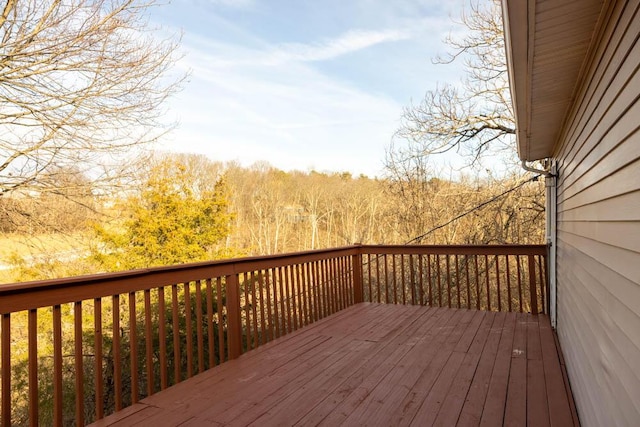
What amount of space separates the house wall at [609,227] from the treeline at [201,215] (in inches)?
239

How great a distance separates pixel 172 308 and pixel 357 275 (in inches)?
110

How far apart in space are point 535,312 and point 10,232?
762cm

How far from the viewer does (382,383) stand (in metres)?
2.67

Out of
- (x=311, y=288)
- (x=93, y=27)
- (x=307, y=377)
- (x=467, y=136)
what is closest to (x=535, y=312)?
(x=311, y=288)

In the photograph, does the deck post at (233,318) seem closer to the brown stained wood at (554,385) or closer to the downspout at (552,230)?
the brown stained wood at (554,385)

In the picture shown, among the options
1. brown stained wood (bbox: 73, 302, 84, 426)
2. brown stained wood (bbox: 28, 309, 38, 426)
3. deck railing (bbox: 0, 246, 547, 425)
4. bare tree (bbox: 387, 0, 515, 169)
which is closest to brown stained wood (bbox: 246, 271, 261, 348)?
deck railing (bbox: 0, 246, 547, 425)

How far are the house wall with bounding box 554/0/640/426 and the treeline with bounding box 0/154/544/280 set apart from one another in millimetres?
6058

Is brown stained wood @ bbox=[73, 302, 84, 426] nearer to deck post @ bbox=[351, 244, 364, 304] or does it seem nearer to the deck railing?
the deck railing

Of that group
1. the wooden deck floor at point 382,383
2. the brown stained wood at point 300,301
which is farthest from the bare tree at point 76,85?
the wooden deck floor at point 382,383

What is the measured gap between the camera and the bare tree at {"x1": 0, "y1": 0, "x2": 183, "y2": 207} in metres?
4.86

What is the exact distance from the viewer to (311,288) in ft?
15.5

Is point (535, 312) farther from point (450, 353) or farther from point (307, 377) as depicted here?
point (307, 377)

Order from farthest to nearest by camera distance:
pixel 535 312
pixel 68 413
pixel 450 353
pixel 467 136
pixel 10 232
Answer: pixel 467 136 < pixel 68 413 < pixel 10 232 < pixel 535 312 < pixel 450 353

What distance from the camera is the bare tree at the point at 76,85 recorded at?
16.0 feet
